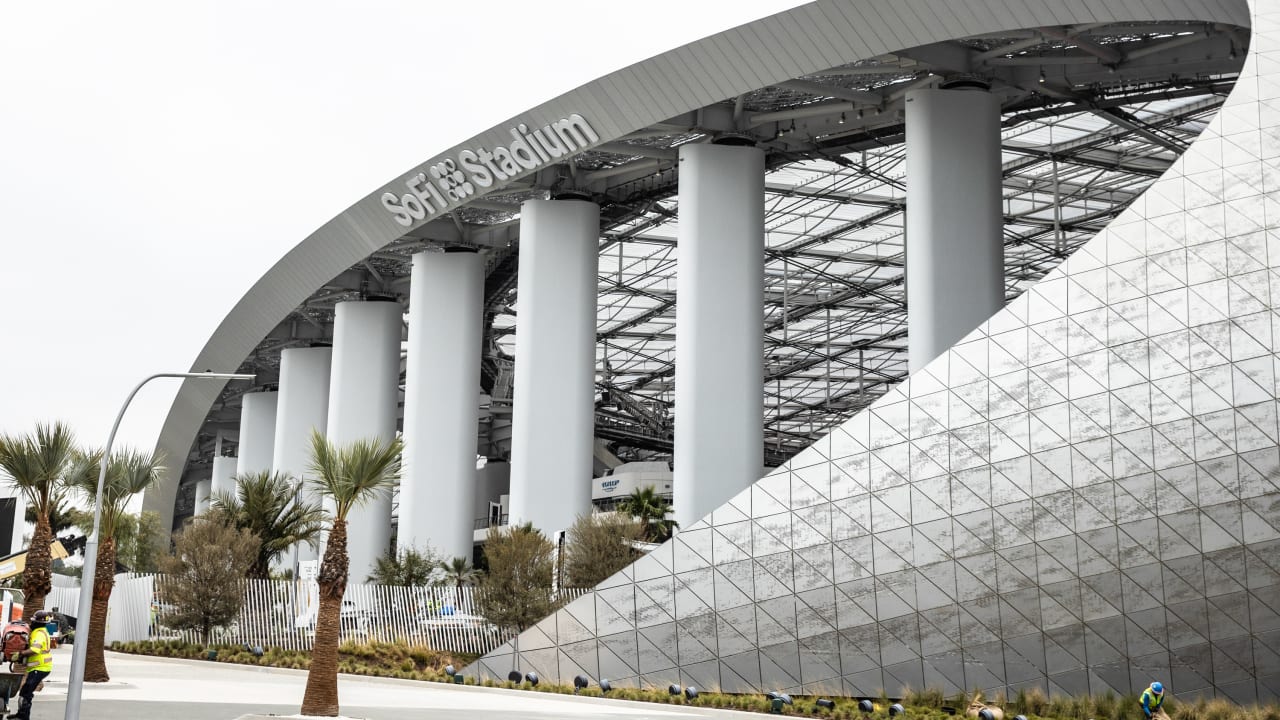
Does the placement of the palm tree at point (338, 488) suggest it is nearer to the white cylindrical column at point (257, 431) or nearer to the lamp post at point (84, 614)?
the lamp post at point (84, 614)

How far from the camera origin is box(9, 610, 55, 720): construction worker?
1703cm

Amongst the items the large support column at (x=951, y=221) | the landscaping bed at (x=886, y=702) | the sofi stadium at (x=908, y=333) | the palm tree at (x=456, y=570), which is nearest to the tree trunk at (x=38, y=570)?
the landscaping bed at (x=886, y=702)

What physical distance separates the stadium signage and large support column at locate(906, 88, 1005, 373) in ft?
29.6

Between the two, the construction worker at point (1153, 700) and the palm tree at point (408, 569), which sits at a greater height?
the palm tree at point (408, 569)

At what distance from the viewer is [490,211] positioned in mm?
43719

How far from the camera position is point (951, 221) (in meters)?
32.8

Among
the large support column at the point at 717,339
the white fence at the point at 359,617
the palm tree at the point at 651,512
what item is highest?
the large support column at the point at 717,339

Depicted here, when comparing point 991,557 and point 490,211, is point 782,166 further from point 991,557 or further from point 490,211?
point 991,557

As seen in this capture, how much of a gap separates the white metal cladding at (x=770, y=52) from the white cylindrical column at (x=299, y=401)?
14.1m

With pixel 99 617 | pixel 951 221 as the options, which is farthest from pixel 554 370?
pixel 99 617

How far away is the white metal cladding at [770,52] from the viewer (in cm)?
2905

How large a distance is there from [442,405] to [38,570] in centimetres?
1958

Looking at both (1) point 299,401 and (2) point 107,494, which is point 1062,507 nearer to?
(2) point 107,494

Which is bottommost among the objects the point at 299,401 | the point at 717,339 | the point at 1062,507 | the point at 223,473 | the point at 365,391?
the point at 1062,507
